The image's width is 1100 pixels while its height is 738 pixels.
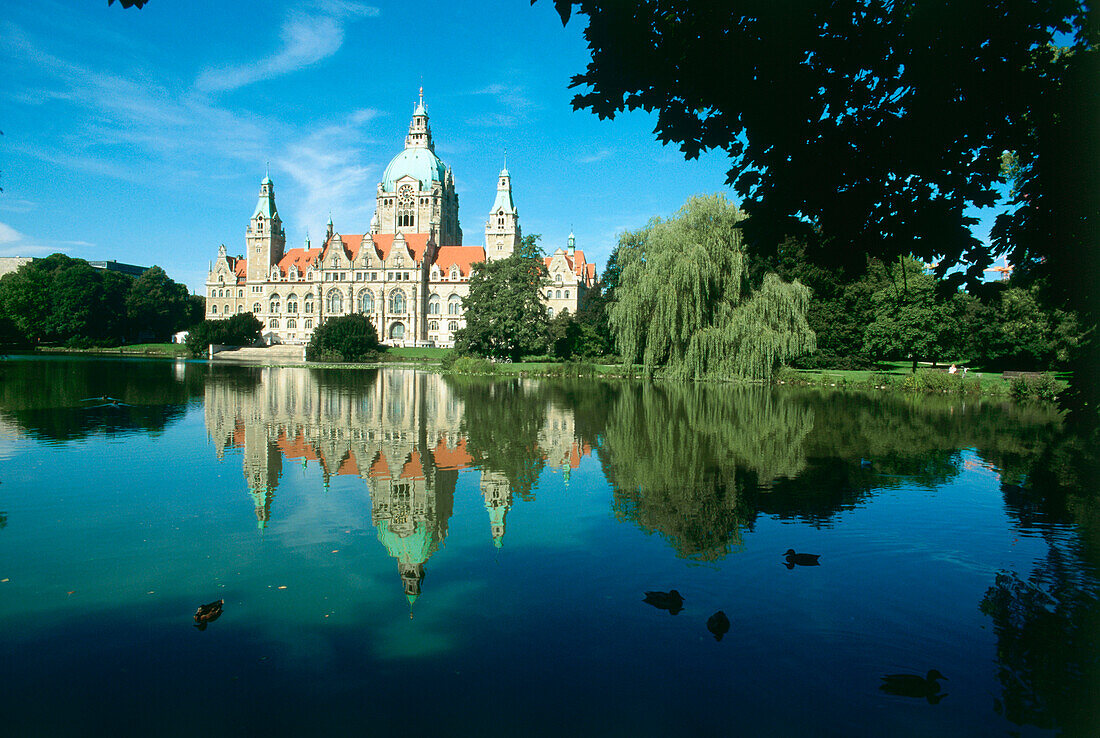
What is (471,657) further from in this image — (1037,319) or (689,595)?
(1037,319)

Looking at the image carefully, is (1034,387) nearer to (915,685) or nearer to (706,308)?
(706,308)

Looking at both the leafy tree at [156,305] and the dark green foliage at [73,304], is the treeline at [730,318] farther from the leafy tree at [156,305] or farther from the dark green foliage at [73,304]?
the leafy tree at [156,305]

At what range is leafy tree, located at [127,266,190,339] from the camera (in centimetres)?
7631

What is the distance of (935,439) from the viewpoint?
615 inches

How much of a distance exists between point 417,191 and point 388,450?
267ft

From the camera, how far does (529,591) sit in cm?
564

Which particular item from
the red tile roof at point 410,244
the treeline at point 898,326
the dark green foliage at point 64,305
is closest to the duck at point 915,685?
the treeline at point 898,326

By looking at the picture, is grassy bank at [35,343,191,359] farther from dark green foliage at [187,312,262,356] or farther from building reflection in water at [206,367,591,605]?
building reflection in water at [206,367,591,605]

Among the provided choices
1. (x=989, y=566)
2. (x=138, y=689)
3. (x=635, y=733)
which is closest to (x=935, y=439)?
(x=989, y=566)

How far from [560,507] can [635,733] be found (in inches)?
182

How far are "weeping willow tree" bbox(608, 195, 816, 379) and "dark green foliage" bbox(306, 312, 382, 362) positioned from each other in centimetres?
2946

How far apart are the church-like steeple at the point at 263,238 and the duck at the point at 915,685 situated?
91.7 meters

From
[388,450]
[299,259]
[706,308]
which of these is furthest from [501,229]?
[388,450]

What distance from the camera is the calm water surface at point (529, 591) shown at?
4.01m
